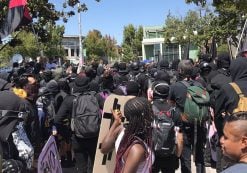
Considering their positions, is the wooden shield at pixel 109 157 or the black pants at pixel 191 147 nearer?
the wooden shield at pixel 109 157

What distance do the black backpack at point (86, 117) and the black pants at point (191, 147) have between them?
128cm

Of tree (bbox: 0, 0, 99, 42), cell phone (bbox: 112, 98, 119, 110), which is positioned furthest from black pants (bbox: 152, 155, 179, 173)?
tree (bbox: 0, 0, 99, 42)

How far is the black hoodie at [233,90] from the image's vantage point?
17.0 feet

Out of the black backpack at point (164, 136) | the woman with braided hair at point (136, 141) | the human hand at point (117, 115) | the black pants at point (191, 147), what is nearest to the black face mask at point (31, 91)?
the human hand at point (117, 115)

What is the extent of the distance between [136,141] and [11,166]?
1.05 m

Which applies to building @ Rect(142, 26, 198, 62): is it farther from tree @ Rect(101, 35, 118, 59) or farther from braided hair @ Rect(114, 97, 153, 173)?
braided hair @ Rect(114, 97, 153, 173)

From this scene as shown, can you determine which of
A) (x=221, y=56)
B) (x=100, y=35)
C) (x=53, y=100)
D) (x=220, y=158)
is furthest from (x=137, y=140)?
(x=100, y=35)

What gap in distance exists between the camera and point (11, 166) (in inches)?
154

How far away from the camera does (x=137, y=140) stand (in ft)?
11.9

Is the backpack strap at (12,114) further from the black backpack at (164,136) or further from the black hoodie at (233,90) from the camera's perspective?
the black hoodie at (233,90)

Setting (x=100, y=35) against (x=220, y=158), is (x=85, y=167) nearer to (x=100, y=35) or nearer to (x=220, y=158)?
(x=220, y=158)

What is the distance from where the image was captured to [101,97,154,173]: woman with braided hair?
3512mm

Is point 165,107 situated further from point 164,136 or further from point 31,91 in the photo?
point 31,91

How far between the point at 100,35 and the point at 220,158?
9303cm
